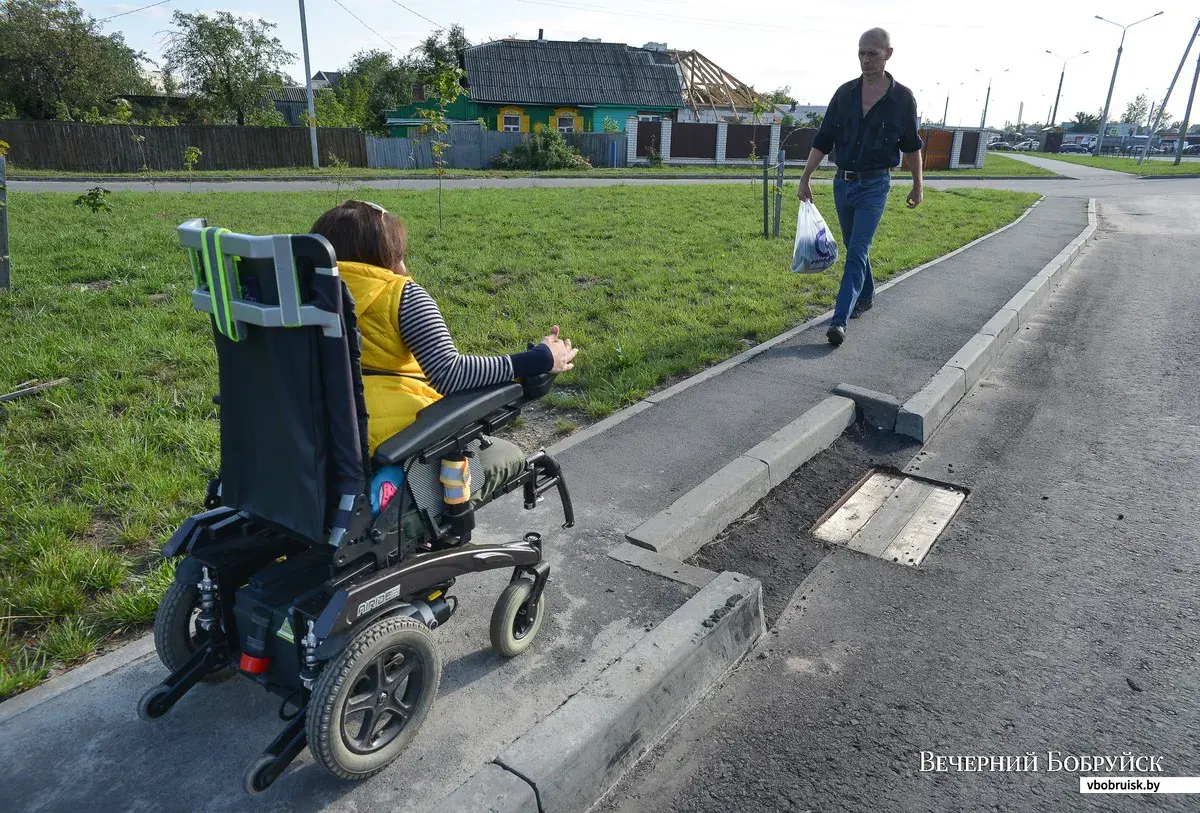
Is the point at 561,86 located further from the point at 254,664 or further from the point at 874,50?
the point at 254,664

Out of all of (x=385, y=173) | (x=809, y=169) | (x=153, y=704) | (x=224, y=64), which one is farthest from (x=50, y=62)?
(x=153, y=704)

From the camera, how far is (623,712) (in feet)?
7.89

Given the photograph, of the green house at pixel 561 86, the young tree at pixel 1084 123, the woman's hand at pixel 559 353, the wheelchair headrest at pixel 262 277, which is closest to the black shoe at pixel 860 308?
the woman's hand at pixel 559 353

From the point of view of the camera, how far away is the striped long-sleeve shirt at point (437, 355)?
2322mm

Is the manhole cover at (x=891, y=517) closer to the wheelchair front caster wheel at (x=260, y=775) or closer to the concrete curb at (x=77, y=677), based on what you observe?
the wheelchair front caster wheel at (x=260, y=775)

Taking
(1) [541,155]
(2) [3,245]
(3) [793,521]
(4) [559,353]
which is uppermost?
(1) [541,155]

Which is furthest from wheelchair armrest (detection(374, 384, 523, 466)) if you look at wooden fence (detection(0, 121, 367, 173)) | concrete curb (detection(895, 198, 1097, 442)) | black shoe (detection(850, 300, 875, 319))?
wooden fence (detection(0, 121, 367, 173))

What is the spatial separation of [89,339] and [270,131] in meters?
26.1

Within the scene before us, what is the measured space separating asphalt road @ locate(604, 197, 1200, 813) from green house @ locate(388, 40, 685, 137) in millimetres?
37133

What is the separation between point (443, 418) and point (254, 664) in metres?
0.85

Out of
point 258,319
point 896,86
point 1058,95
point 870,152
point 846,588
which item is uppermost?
point 1058,95

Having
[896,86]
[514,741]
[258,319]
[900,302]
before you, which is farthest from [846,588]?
[900,302]

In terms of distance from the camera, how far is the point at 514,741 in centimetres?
230

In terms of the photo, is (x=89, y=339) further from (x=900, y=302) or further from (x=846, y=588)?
(x=900, y=302)
